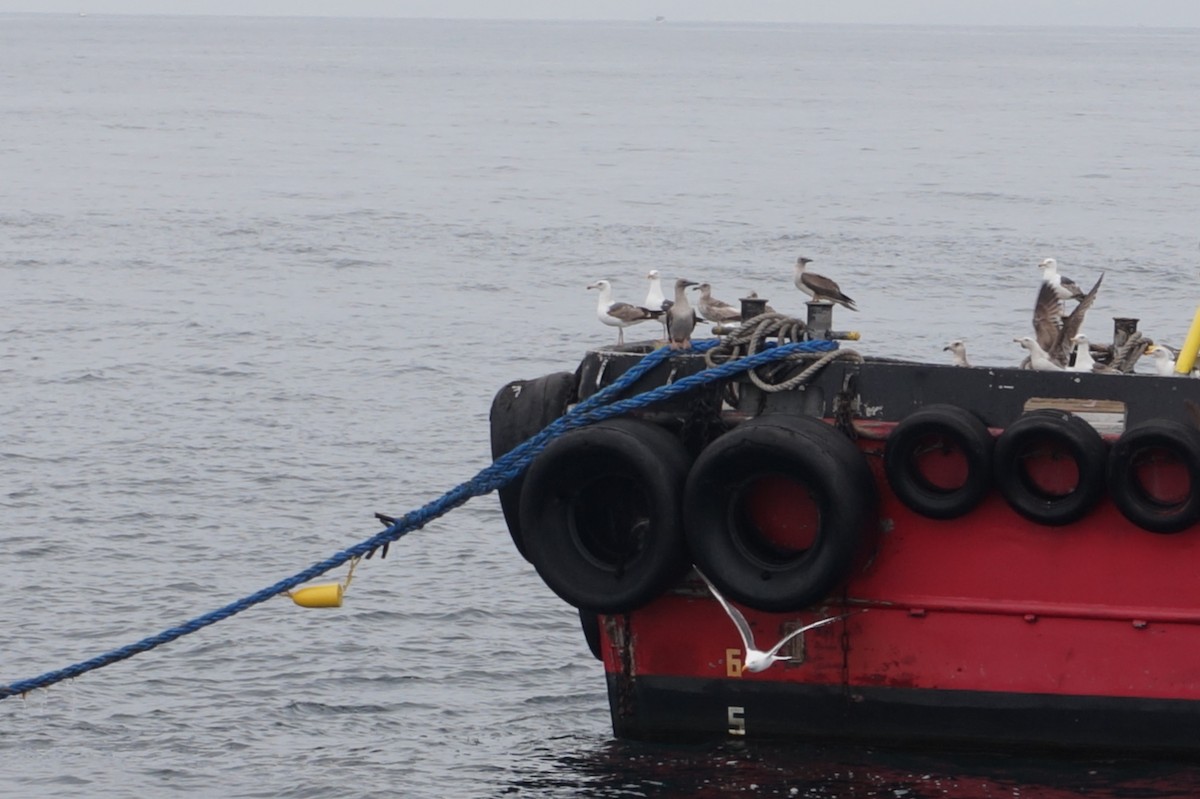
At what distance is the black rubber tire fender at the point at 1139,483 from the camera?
8.89m

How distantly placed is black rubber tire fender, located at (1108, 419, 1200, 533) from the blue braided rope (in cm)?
161

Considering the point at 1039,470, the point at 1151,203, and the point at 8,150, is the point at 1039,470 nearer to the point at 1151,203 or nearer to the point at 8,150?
the point at 1151,203

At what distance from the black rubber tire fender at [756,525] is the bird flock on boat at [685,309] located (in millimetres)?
952

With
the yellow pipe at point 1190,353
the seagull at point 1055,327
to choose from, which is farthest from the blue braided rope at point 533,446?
the seagull at point 1055,327

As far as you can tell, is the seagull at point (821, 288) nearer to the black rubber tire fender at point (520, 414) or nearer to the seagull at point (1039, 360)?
the seagull at point (1039, 360)

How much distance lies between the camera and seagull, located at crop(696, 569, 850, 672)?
962cm

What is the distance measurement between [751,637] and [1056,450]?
1.84 metres

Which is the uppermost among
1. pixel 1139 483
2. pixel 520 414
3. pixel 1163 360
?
pixel 1163 360

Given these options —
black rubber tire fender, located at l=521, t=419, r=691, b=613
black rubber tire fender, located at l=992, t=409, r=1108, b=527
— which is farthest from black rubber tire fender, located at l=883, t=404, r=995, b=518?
black rubber tire fender, located at l=521, t=419, r=691, b=613

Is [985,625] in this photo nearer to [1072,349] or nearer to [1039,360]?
[1039,360]

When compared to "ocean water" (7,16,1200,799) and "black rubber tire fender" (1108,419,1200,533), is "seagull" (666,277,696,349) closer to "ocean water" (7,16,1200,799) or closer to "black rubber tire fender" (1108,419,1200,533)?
"ocean water" (7,16,1200,799)

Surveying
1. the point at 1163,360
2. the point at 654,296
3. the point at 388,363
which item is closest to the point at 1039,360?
the point at 1163,360

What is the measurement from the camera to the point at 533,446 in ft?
33.2

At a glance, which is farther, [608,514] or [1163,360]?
[1163,360]
